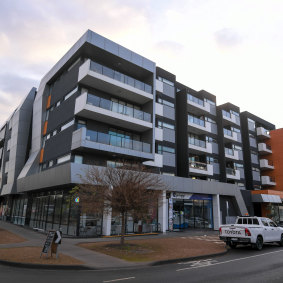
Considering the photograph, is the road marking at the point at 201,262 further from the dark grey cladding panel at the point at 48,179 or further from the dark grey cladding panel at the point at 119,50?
the dark grey cladding panel at the point at 119,50

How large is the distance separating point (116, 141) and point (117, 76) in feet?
22.3

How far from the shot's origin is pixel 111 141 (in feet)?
A: 78.8

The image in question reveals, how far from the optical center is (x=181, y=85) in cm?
3797

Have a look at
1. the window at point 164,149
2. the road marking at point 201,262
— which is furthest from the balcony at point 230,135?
the road marking at point 201,262

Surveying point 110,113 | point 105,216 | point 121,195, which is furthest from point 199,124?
point 121,195

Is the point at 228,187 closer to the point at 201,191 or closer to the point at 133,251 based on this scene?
the point at 201,191

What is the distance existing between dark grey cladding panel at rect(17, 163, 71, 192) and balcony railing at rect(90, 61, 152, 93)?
9.81 m

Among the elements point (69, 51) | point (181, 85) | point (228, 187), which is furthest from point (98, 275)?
point (181, 85)

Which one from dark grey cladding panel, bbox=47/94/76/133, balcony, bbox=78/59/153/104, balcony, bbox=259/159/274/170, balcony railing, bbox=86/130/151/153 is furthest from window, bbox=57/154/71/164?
balcony, bbox=259/159/274/170

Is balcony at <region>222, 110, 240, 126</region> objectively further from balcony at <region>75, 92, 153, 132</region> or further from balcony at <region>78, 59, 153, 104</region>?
balcony at <region>75, 92, 153, 132</region>

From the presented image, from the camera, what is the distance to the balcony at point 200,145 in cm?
3425

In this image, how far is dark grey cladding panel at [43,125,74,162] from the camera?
24.1 metres

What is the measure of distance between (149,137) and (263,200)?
20473 millimetres

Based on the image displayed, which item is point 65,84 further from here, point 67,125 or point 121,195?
point 121,195
